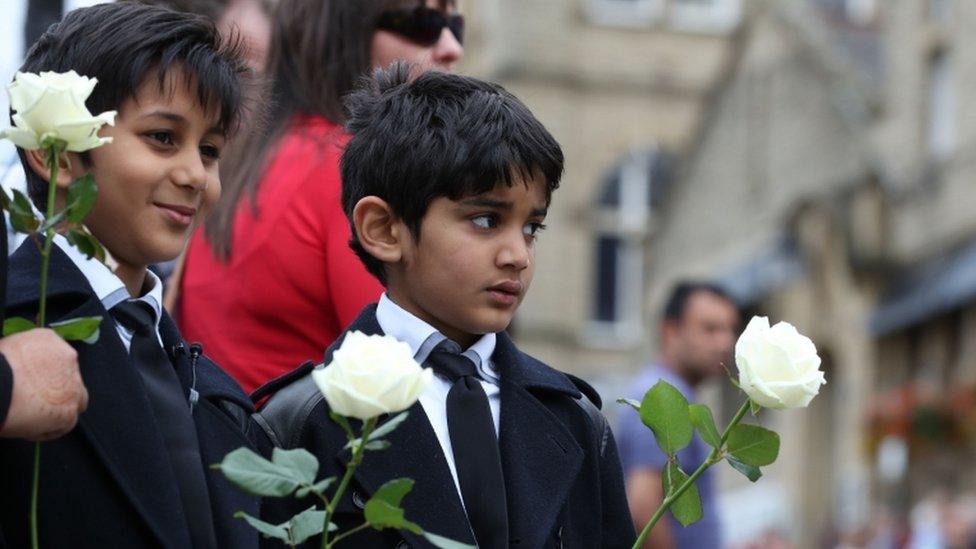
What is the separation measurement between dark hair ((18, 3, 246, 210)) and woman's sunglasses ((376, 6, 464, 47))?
111 cm

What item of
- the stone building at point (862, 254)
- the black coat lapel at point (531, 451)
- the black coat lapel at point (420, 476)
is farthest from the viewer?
the stone building at point (862, 254)

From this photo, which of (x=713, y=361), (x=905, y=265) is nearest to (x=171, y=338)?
(x=713, y=361)

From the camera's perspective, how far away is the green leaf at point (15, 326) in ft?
9.53

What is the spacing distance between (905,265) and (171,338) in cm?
2441

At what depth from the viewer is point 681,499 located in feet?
10.6

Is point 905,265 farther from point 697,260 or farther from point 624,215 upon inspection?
point 624,215

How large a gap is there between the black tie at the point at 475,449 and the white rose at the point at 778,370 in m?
0.52

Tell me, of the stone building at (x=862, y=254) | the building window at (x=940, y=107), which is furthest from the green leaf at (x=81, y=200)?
the building window at (x=940, y=107)

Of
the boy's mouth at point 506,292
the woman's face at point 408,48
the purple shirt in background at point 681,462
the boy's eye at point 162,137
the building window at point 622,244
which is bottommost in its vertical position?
the building window at point 622,244

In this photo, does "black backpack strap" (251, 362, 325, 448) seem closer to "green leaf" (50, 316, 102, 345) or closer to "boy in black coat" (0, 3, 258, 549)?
"boy in black coat" (0, 3, 258, 549)

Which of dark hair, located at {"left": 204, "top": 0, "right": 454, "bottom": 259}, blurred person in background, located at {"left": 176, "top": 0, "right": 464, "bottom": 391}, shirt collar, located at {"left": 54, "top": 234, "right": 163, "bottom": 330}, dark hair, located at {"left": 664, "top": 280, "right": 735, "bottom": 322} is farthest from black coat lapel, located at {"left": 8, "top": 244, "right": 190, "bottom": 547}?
dark hair, located at {"left": 664, "top": 280, "right": 735, "bottom": 322}

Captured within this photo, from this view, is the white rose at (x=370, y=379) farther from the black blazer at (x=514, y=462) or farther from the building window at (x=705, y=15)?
the building window at (x=705, y=15)

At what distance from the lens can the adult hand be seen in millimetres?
2771

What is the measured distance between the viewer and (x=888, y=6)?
2911 cm
